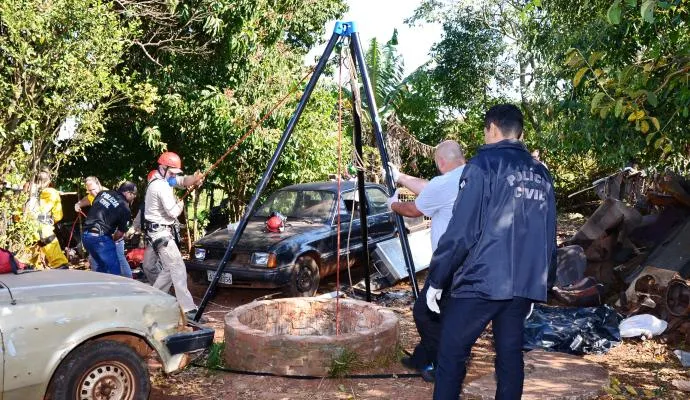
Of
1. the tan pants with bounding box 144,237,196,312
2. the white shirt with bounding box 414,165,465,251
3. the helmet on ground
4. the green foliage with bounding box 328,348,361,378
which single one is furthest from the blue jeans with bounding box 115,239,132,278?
the white shirt with bounding box 414,165,465,251

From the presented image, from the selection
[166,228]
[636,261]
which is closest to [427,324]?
[166,228]

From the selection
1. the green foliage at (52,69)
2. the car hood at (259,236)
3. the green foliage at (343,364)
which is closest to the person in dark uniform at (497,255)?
the green foliage at (343,364)

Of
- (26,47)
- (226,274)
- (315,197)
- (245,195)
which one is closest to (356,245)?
(315,197)

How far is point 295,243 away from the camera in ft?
28.4

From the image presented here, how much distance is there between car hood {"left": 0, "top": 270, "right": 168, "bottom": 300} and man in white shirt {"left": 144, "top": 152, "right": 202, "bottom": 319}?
2.38 metres

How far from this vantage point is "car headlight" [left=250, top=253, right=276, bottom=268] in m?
8.32

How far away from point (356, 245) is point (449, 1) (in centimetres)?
1413

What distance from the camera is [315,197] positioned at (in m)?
9.86

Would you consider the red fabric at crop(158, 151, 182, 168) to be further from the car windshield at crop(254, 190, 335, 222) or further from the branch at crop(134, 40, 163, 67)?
the branch at crop(134, 40, 163, 67)

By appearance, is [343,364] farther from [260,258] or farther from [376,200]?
[376,200]

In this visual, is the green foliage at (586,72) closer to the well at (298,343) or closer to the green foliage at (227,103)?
the well at (298,343)

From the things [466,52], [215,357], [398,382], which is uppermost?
[466,52]

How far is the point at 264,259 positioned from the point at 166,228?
148 centimetres

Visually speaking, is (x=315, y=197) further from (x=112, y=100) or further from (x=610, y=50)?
(x=610, y=50)
